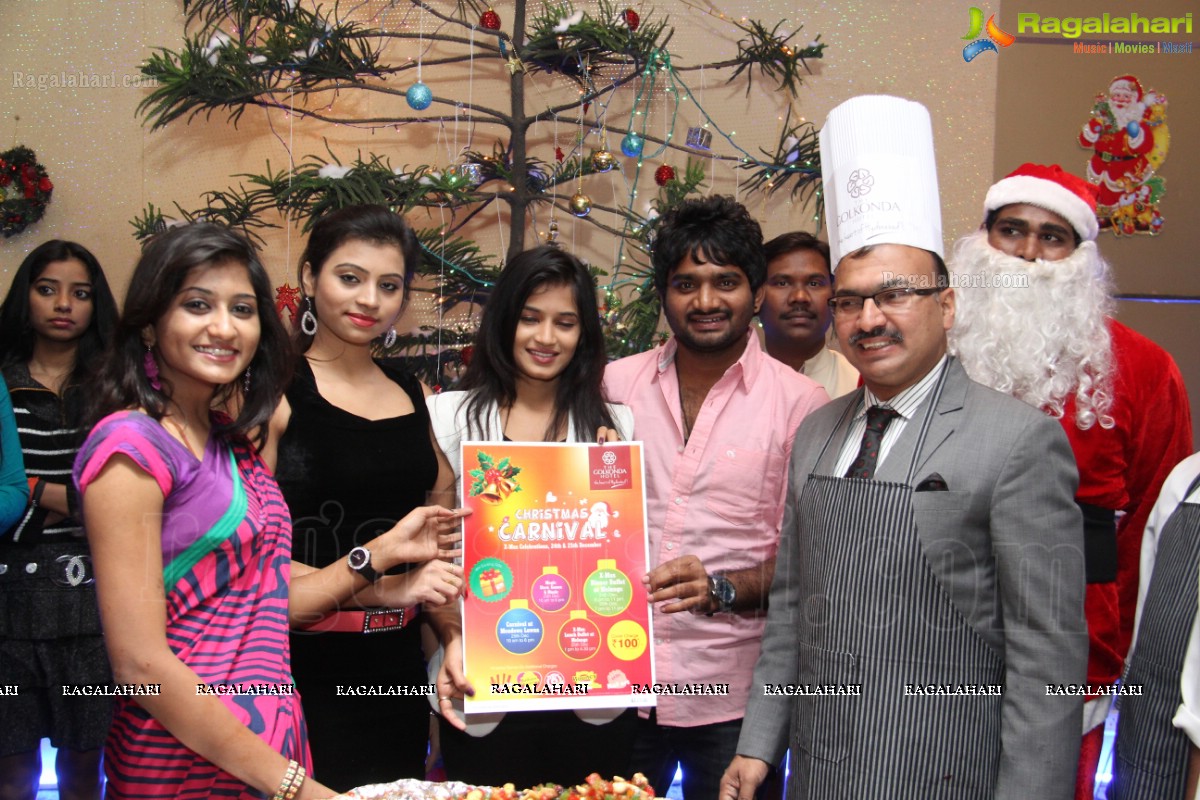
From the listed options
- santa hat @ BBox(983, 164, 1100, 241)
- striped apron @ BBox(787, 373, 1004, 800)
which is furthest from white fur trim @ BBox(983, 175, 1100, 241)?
striped apron @ BBox(787, 373, 1004, 800)

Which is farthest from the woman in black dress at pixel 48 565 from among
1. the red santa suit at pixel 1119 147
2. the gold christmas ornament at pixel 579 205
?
the red santa suit at pixel 1119 147

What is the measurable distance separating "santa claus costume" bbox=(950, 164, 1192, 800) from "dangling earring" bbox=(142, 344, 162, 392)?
1.89m

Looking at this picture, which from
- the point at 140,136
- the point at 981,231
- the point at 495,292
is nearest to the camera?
the point at 495,292

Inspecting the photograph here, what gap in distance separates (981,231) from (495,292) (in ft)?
4.57

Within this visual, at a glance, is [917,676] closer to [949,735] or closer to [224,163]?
[949,735]

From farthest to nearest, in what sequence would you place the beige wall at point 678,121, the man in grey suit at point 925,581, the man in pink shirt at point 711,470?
the beige wall at point 678,121
the man in pink shirt at point 711,470
the man in grey suit at point 925,581

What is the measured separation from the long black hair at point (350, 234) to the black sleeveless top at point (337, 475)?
0.77ft

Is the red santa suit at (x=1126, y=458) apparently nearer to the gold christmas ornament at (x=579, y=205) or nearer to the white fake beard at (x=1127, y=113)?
the gold christmas ornament at (x=579, y=205)

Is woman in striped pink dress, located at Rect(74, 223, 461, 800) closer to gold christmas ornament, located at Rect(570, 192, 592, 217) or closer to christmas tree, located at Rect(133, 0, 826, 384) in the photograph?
christmas tree, located at Rect(133, 0, 826, 384)

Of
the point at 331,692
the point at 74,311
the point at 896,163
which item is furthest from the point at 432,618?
the point at 74,311

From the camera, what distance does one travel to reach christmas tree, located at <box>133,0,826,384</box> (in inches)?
136

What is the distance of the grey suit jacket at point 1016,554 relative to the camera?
61.1 inches

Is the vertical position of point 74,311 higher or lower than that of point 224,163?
lower

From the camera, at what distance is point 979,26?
13.8 ft
